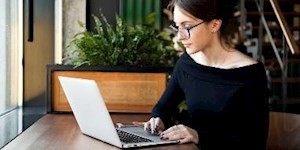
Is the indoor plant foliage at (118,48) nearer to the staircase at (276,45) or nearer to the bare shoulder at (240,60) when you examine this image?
the bare shoulder at (240,60)

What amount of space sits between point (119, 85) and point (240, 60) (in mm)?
700

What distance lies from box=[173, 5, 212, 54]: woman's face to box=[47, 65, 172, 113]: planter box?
1.96 feet

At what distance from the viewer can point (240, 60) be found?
1830mm

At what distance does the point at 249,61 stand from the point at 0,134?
3.13ft

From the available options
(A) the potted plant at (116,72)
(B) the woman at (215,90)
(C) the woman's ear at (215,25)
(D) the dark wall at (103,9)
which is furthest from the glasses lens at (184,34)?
(D) the dark wall at (103,9)

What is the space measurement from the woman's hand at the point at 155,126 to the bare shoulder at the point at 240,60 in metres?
0.34

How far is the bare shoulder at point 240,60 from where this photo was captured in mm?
1795

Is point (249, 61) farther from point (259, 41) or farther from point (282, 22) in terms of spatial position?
point (259, 41)

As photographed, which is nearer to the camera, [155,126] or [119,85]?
[155,126]

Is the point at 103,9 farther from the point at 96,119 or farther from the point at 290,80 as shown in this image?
the point at 290,80

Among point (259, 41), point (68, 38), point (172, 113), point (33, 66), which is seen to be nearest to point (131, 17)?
point (68, 38)

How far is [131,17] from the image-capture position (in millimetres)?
3479

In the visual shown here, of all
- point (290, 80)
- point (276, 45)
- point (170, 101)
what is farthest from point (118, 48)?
point (276, 45)

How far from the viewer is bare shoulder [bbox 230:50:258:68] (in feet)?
5.89
